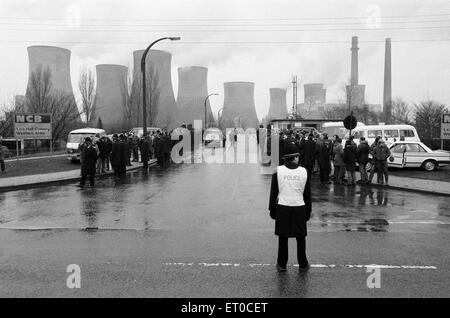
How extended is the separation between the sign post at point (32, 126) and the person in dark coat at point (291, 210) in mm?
18974

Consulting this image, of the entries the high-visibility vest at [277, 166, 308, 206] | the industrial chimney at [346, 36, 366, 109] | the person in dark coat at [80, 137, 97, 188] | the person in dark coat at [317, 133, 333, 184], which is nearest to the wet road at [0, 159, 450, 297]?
the high-visibility vest at [277, 166, 308, 206]

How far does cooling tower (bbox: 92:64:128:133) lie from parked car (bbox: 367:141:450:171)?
129 feet

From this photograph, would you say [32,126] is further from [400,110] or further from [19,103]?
[400,110]

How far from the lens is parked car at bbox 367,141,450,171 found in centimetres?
2009

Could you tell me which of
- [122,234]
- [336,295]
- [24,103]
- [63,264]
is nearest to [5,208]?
[122,234]

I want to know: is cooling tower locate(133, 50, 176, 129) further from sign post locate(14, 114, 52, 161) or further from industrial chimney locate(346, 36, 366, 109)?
sign post locate(14, 114, 52, 161)

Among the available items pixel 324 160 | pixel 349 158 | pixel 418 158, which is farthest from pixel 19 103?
pixel 349 158

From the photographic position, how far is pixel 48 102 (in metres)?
43.1

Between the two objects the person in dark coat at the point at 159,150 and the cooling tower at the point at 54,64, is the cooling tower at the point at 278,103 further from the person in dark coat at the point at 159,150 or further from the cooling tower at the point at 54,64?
the person in dark coat at the point at 159,150

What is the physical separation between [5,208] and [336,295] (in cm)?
930

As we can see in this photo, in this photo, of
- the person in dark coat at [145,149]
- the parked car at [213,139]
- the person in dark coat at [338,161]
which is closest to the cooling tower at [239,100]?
the parked car at [213,139]

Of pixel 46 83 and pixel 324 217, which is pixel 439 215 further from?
pixel 46 83

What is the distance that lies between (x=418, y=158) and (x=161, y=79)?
127 feet

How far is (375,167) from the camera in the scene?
16484mm
